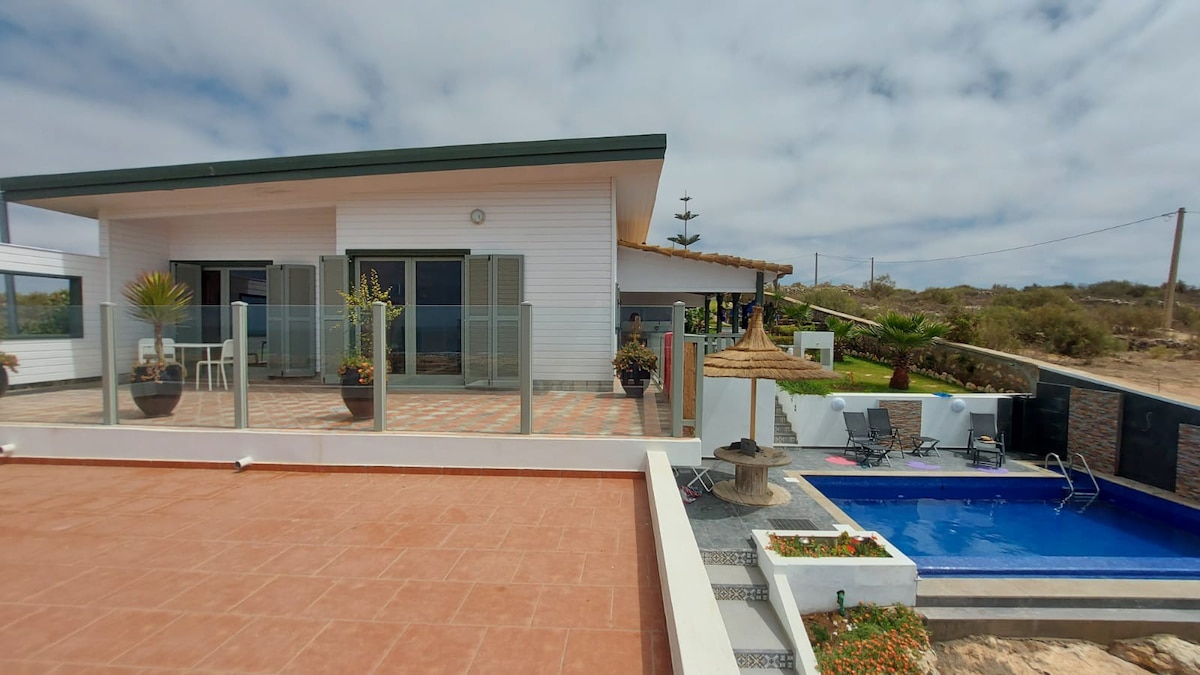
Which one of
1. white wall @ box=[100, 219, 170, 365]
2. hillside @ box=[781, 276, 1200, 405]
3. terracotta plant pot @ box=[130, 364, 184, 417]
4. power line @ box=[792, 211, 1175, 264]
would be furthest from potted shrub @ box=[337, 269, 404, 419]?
power line @ box=[792, 211, 1175, 264]

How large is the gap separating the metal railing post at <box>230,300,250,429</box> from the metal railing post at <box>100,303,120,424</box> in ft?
4.61

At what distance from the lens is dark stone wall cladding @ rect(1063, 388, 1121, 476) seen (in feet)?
28.7

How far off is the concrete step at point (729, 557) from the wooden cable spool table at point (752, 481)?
124 centimetres

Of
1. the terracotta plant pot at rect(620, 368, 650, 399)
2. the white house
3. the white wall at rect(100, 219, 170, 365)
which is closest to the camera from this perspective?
the white house

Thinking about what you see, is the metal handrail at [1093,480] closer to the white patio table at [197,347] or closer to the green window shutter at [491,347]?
the green window shutter at [491,347]

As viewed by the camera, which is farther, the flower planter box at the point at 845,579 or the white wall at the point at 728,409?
the white wall at the point at 728,409

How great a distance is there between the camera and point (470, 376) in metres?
5.55

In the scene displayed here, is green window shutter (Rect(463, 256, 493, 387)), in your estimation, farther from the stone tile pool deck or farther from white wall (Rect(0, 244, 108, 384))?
white wall (Rect(0, 244, 108, 384))

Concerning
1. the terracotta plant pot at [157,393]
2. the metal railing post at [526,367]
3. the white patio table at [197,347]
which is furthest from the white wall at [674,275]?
the terracotta plant pot at [157,393]

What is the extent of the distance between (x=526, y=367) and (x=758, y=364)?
2749mm

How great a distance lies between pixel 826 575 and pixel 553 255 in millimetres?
6057

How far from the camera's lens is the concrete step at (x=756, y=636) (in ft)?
13.5

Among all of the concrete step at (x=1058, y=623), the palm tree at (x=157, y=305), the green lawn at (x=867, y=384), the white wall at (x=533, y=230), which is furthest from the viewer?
the green lawn at (x=867, y=384)

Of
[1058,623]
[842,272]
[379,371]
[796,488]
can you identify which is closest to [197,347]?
[379,371]
